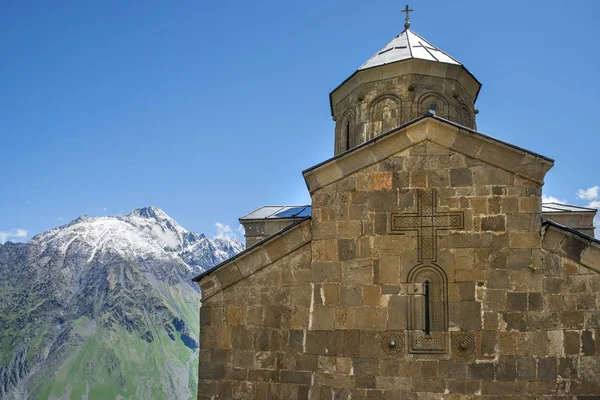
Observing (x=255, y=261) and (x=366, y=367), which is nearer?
(x=366, y=367)

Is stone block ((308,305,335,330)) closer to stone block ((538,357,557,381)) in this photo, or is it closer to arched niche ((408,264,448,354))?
arched niche ((408,264,448,354))

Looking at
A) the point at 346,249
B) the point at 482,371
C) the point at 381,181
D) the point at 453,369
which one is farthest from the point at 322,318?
the point at 482,371

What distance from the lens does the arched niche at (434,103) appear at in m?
12.1

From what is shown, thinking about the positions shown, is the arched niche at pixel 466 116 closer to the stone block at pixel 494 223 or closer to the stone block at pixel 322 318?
the stone block at pixel 494 223

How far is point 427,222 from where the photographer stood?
7270 millimetres

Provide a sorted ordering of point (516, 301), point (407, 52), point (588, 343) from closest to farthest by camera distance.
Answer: point (588, 343), point (516, 301), point (407, 52)

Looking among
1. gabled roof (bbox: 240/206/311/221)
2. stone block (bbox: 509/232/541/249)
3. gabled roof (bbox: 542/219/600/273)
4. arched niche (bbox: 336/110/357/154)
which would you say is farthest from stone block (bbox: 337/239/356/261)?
arched niche (bbox: 336/110/357/154)

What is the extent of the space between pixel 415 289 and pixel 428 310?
29 centimetres

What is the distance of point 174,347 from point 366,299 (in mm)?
149377

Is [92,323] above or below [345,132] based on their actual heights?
below

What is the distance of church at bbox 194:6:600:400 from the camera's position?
6.84 metres

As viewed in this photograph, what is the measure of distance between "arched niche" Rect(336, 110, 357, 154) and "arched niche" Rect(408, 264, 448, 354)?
5866 mm

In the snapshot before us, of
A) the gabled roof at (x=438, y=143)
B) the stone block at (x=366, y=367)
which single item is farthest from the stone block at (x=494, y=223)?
the stone block at (x=366, y=367)

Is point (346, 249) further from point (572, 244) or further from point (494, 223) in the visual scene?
point (572, 244)
